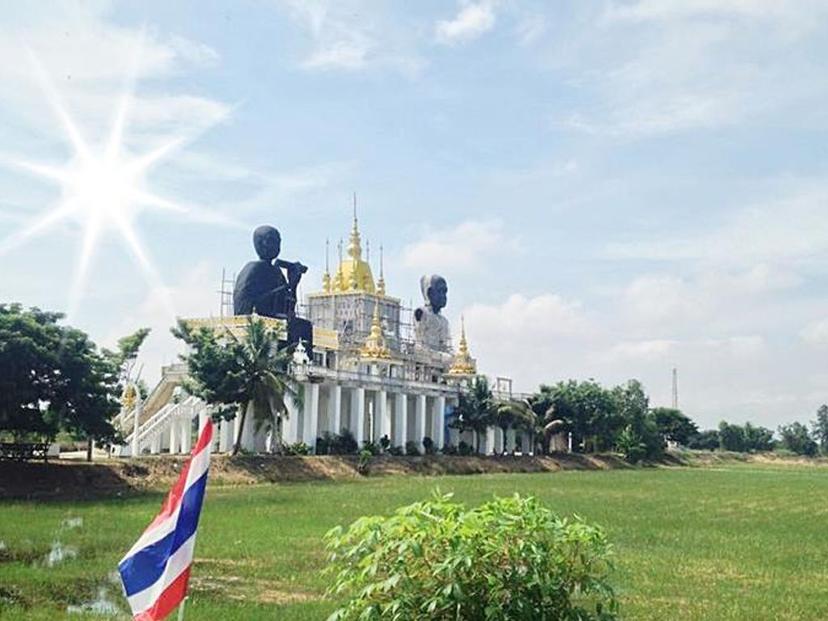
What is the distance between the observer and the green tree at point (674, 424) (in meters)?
130

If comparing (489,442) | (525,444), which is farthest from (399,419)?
(525,444)

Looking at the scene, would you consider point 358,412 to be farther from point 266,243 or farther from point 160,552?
point 160,552

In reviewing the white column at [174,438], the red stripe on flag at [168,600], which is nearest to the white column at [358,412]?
the white column at [174,438]

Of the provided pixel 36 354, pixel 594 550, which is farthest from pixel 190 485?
pixel 36 354

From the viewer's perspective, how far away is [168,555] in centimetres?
795

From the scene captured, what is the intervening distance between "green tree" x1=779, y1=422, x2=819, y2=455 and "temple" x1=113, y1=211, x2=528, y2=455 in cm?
7615

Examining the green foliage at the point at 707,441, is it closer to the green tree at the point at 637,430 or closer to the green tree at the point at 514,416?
the green tree at the point at 637,430

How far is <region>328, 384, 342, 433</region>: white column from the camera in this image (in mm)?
66312

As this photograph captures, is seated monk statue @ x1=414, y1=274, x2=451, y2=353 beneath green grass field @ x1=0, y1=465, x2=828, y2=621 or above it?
above

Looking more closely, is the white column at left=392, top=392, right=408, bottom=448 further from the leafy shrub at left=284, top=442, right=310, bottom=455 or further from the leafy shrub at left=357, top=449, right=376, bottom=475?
the leafy shrub at left=284, top=442, right=310, bottom=455

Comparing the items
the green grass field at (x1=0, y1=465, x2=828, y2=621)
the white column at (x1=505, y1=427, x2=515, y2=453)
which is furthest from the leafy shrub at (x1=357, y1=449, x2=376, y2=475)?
the white column at (x1=505, y1=427, x2=515, y2=453)

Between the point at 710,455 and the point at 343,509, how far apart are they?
4034 inches

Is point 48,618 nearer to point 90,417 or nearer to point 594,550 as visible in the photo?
point 594,550

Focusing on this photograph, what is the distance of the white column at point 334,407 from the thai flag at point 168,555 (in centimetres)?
5834
